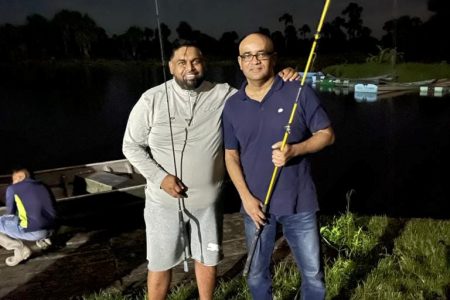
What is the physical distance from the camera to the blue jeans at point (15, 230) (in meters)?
5.84

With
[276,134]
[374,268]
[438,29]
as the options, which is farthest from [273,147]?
[438,29]

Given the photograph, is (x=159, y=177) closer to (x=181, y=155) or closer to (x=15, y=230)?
(x=181, y=155)

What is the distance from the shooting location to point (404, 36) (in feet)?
276

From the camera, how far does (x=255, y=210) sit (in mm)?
3246

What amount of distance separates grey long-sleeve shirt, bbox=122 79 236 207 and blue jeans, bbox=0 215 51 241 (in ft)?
10.3

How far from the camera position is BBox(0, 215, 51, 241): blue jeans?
5844 millimetres

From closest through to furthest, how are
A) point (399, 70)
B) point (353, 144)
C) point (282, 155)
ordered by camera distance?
point (282, 155) < point (353, 144) < point (399, 70)

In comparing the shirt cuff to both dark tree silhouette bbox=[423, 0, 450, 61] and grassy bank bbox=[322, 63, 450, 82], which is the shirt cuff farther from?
dark tree silhouette bbox=[423, 0, 450, 61]

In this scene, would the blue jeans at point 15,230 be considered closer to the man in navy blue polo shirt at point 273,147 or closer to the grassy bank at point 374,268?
the grassy bank at point 374,268

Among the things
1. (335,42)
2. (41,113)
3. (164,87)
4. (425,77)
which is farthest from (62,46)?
(164,87)

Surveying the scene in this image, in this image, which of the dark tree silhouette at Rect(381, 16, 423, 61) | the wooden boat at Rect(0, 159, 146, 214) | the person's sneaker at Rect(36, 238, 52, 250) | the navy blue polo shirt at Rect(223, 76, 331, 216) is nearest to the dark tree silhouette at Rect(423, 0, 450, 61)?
the dark tree silhouette at Rect(381, 16, 423, 61)

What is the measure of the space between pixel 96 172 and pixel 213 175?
9307 millimetres

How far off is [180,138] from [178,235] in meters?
0.80

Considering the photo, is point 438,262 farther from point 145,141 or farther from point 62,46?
point 62,46
